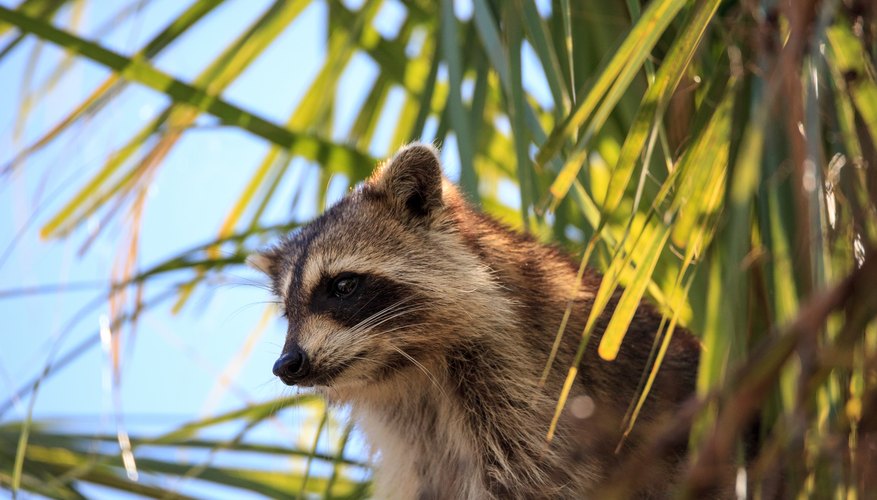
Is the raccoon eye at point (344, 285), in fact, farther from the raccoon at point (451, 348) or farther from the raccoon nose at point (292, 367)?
the raccoon nose at point (292, 367)

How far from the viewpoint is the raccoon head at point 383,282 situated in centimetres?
304

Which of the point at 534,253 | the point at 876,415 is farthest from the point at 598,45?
the point at 876,415

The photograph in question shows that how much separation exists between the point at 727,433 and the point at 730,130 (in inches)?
40.4

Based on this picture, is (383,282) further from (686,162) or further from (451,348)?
(686,162)

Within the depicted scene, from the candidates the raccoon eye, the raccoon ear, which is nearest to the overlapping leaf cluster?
the raccoon ear

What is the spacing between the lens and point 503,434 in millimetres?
3084

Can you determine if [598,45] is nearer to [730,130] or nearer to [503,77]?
[503,77]

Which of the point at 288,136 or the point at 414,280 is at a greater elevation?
the point at 288,136

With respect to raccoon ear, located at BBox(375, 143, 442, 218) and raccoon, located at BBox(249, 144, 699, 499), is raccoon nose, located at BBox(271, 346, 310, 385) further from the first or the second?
raccoon ear, located at BBox(375, 143, 442, 218)

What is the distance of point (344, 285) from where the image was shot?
318cm

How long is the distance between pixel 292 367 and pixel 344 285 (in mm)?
324

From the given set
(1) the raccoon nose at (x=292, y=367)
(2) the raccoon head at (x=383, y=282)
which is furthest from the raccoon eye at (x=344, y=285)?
(1) the raccoon nose at (x=292, y=367)

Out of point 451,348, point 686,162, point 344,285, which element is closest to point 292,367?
point 344,285

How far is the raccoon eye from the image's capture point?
3168 mm
